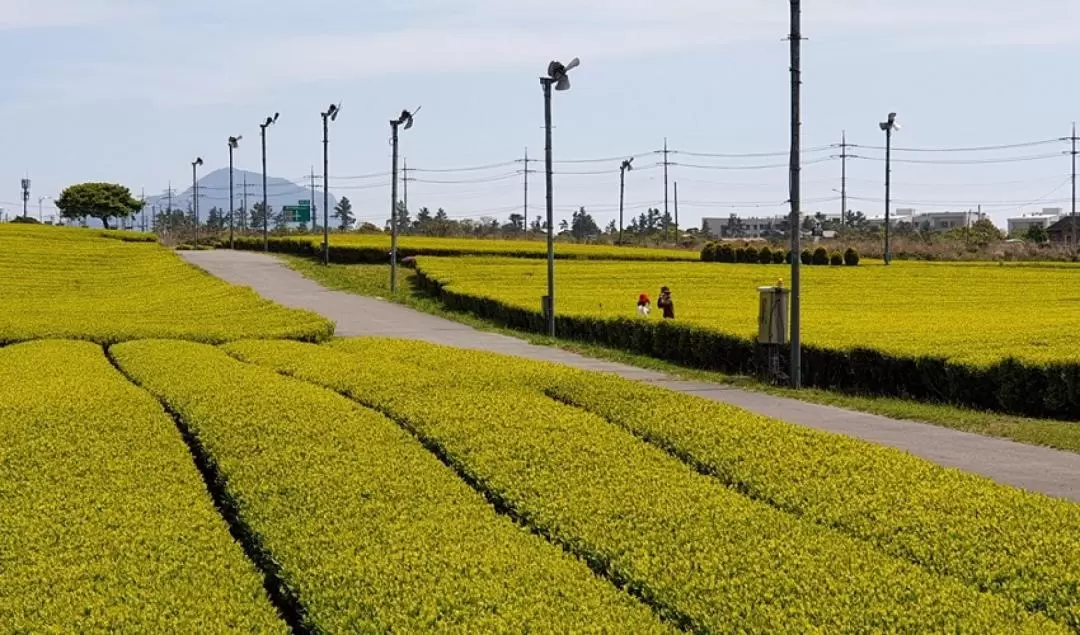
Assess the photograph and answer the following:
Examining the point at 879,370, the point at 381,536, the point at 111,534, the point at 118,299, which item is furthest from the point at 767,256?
the point at 111,534

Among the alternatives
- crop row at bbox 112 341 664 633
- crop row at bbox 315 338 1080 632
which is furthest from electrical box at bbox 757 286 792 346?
crop row at bbox 112 341 664 633

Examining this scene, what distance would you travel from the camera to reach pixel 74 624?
5.49m

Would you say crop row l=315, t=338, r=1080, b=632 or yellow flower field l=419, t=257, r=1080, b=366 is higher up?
yellow flower field l=419, t=257, r=1080, b=366

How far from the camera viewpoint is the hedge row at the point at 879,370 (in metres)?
14.6

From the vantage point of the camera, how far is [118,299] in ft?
116

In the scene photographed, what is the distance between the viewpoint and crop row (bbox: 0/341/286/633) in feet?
18.4

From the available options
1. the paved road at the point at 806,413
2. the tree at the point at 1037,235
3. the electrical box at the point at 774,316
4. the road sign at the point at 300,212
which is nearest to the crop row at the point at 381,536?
the paved road at the point at 806,413

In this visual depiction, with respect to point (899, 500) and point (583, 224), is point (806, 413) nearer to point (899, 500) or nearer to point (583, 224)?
point (899, 500)

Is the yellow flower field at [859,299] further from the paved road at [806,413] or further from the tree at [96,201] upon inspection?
the tree at [96,201]

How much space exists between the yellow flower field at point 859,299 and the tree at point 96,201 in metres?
50.3

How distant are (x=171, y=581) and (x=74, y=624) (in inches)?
24.6

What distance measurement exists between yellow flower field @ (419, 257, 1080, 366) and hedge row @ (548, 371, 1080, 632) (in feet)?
20.9

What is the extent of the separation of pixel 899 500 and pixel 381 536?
319 centimetres

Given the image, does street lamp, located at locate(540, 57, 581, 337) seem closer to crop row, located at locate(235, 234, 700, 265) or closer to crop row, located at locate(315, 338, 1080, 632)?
crop row, located at locate(315, 338, 1080, 632)
